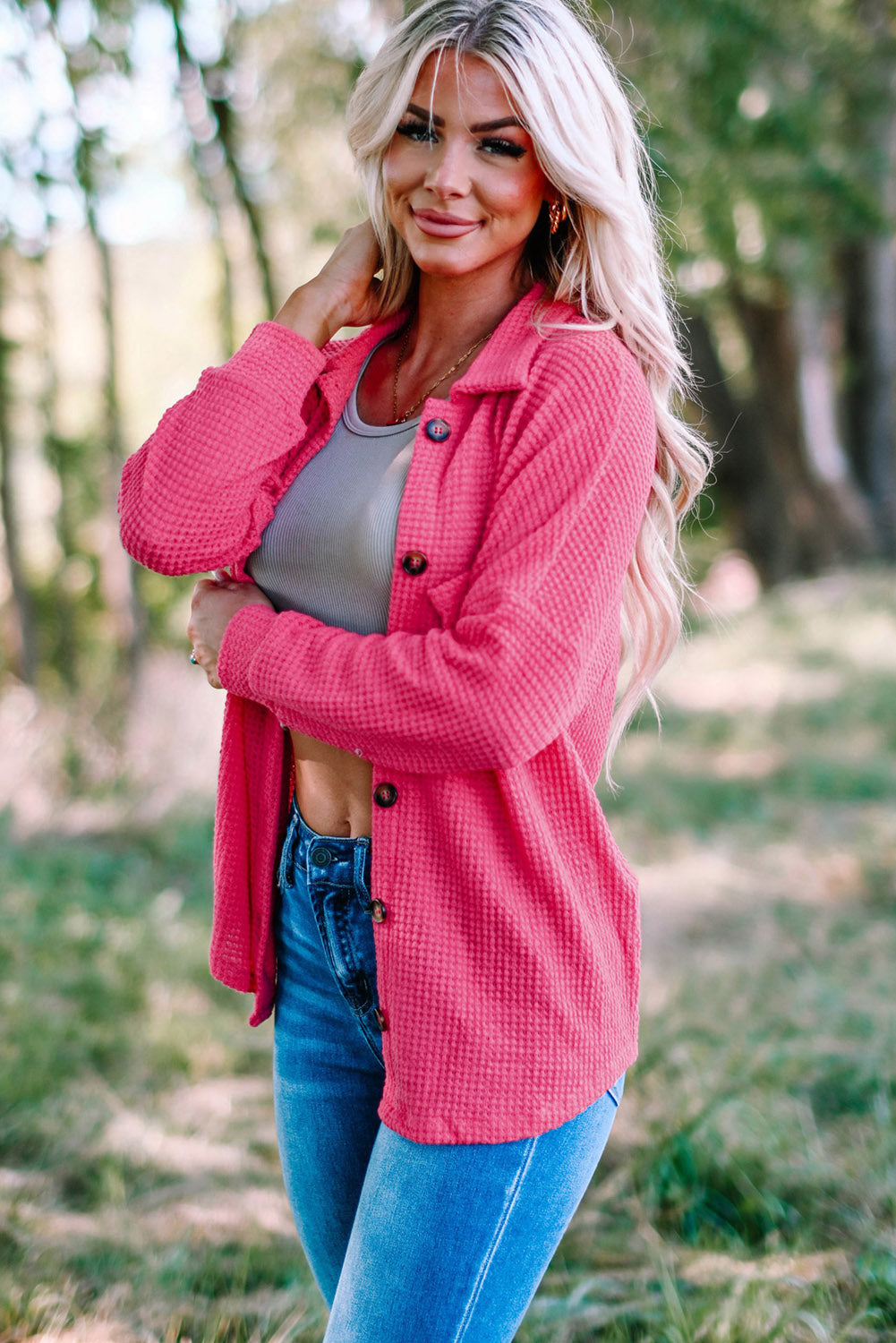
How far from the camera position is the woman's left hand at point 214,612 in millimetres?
1638

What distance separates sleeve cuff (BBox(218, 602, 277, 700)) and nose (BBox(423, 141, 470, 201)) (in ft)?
2.05

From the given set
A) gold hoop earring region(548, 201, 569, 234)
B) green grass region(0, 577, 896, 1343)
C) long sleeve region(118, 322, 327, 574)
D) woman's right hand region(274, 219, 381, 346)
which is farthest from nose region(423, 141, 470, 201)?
green grass region(0, 577, 896, 1343)

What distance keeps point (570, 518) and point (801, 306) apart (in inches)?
476

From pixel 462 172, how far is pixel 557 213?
156 millimetres

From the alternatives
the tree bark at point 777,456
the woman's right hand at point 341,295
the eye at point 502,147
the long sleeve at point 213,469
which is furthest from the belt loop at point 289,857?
the tree bark at point 777,456

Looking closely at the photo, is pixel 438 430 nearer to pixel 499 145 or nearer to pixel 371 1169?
pixel 499 145

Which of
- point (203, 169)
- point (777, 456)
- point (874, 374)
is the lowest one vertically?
point (777, 456)

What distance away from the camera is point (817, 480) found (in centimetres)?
1197

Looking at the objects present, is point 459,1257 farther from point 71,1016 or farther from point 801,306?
point 801,306

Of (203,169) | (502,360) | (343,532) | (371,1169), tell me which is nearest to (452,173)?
(502,360)

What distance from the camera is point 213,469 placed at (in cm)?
161

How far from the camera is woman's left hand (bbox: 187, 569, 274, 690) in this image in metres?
1.64

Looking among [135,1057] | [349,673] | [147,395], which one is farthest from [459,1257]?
[147,395]

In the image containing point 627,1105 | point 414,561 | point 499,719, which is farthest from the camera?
point 627,1105
